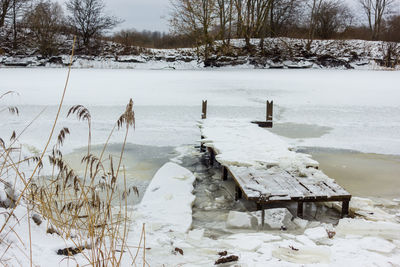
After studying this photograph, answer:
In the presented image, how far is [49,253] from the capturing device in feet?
5.30

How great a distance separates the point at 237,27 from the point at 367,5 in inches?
574

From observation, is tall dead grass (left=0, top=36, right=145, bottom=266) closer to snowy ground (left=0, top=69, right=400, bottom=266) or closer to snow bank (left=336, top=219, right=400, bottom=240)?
snowy ground (left=0, top=69, right=400, bottom=266)

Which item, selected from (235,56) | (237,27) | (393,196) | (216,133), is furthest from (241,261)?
(237,27)

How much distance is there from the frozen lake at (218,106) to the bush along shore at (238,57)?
6.53m

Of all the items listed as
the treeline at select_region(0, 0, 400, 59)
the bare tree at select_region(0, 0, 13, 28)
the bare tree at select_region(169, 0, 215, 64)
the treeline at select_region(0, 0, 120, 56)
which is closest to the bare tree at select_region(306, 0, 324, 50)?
the treeline at select_region(0, 0, 400, 59)

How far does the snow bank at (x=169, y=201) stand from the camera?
3061mm

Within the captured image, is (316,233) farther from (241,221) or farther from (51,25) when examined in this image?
(51,25)

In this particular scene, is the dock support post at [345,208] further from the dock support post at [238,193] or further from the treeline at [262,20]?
the treeline at [262,20]

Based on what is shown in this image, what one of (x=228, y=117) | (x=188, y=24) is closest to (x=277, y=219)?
(x=228, y=117)

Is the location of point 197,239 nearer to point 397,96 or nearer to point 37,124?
point 37,124

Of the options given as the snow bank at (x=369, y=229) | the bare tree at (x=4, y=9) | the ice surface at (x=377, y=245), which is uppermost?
the bare tree at (x=4, y=9)

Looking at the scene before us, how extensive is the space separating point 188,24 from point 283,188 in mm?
17240

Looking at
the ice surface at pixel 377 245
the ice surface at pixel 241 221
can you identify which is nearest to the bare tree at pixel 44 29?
the ice surface at pixel 241 221

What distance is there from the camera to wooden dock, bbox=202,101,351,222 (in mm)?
3096
